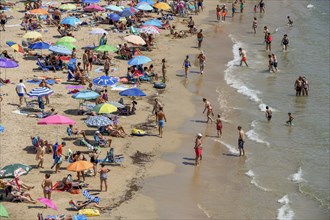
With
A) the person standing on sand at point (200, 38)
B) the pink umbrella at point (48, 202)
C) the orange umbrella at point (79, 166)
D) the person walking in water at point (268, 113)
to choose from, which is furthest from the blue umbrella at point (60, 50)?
the pink umbrella at point (48, 202)

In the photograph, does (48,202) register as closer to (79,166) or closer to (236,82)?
(79,166)

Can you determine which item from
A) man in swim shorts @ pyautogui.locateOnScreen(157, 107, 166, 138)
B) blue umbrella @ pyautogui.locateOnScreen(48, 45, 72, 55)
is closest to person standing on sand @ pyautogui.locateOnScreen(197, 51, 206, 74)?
blue umbrella @ pyautogui.locateOnScreen(48, 45, 72, 55)

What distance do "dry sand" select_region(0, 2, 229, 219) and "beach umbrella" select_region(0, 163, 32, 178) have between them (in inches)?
26.9

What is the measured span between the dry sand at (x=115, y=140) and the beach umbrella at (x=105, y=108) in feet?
2.86

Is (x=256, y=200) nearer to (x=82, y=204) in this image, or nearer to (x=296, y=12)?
(x=82, y=204)

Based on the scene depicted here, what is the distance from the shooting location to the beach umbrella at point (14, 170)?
19453mm

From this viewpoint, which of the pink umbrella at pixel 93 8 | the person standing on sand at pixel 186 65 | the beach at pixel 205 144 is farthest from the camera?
the pink umbrella at pixel 93 8

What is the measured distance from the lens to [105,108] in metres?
24.7

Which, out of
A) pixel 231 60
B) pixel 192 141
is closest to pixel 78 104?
pixel 192 141

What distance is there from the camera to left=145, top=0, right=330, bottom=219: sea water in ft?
67.1

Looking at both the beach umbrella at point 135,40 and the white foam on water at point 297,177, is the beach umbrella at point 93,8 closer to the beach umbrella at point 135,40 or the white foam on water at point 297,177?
the beach umbrella at point 135,40

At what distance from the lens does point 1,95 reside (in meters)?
27.5

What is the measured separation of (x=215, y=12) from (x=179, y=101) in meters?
23.3

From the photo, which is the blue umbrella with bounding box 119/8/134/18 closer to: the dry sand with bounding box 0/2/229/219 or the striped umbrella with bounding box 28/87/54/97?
the dry sand with bounding box 0/2/229/219
